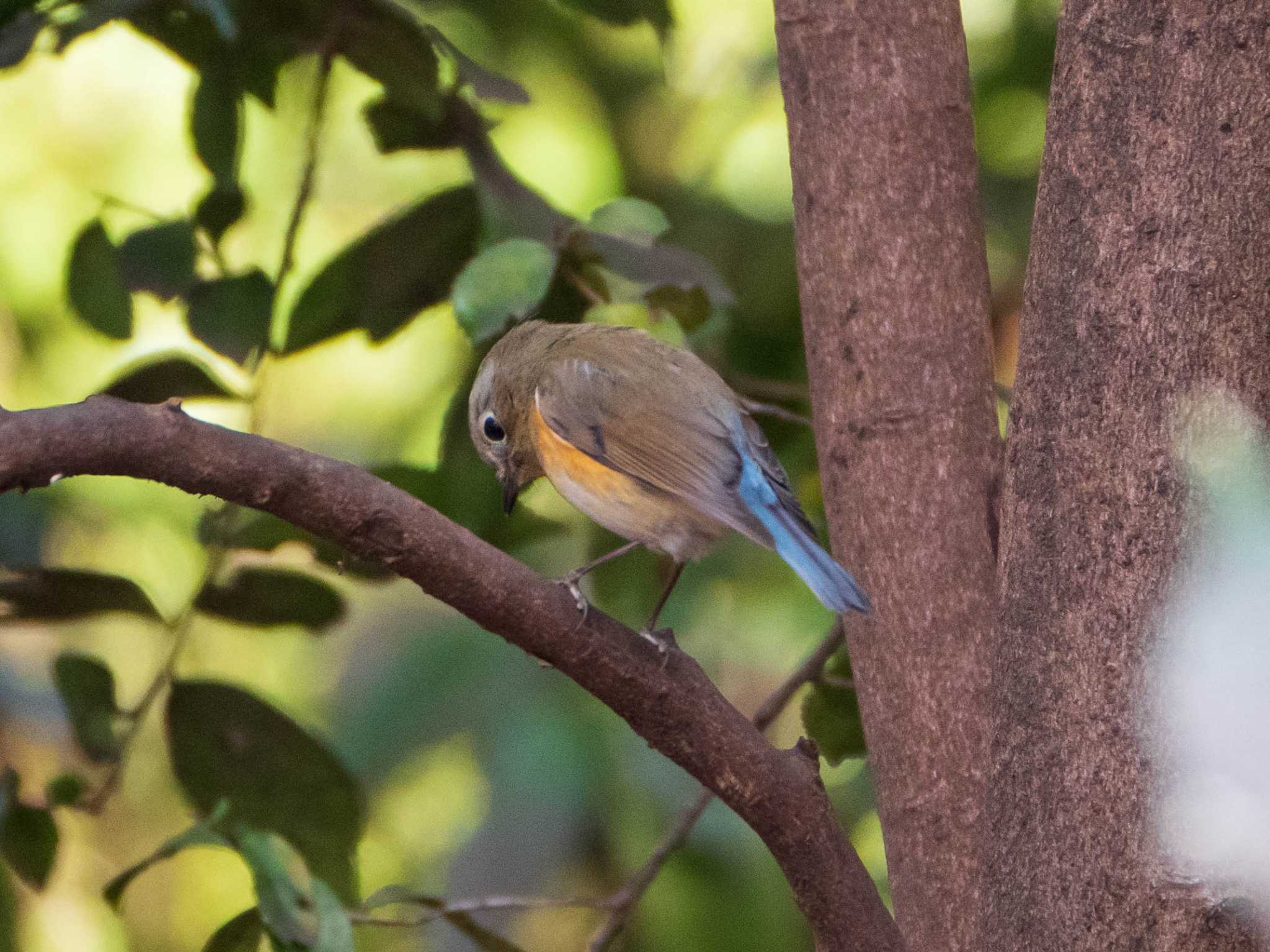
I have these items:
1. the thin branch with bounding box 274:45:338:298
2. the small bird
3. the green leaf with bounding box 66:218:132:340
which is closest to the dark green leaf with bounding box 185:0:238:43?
the thin branch with bounding box 274:45:338:298

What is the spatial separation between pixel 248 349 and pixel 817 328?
2.73 ft

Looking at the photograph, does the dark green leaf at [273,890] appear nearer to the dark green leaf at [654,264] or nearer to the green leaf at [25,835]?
the green leaf at [25,835]

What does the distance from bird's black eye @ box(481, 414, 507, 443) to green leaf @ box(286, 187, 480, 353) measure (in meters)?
0.22

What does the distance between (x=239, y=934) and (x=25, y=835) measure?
0.40 metres

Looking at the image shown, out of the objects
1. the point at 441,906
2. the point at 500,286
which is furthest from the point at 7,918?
the point at 500,286

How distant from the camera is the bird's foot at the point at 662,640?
4.91 feet

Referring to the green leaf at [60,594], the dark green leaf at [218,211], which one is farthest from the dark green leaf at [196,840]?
the dark green leaf at [218,211]

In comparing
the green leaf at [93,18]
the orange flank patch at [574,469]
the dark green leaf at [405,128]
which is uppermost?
the green leaf at [93,18]

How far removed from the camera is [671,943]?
8.44 ft

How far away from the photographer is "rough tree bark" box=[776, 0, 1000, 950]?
1625 mm

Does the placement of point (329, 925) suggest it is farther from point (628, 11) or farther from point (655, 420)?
point (628, 11)

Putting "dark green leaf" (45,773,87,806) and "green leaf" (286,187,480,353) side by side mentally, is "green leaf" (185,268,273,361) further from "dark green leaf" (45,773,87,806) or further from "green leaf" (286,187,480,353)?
"dark green leaf" (45,773,87,806)

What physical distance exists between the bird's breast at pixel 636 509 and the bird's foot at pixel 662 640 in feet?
1.63

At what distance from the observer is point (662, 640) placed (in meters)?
1.55
